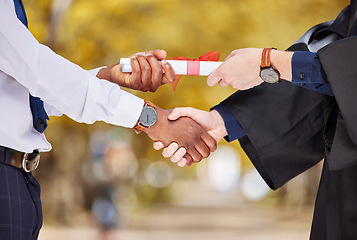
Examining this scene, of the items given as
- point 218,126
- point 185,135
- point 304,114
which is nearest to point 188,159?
point 185,135

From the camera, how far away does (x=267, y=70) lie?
241 cm

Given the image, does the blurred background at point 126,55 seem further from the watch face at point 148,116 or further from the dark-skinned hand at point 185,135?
the watch face at point 148,116

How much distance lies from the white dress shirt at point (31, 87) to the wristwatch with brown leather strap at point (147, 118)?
0.68ft

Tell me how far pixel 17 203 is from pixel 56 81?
486 millimetres

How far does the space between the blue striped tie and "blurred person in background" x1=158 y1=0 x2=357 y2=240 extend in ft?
2.31

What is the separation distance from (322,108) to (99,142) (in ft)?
25.5

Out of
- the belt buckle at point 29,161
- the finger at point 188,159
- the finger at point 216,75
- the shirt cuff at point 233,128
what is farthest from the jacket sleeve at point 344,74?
the belt buckle at point 29,161

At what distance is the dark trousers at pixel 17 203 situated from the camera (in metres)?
1.92

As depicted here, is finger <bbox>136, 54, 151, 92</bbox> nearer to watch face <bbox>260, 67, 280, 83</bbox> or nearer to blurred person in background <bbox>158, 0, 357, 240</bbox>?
blurred person in background <bbox>158, 0, 357, 240</bbox>

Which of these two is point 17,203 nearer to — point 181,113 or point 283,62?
point 181,113

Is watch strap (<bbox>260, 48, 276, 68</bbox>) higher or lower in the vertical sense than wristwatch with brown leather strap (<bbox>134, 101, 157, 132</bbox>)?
higher

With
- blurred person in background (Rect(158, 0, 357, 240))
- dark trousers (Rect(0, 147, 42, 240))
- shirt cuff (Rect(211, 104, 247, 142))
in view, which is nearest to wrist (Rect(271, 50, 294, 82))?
blurred person in background (Rect(158, 0, 357, 240))

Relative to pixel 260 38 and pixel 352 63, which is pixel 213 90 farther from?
pixel 352 63

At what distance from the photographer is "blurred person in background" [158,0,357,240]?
2.20 metres
